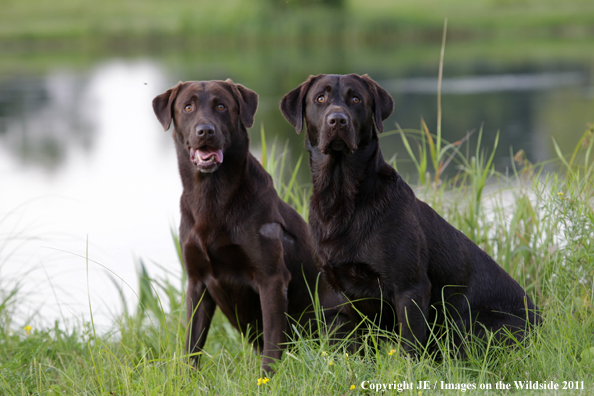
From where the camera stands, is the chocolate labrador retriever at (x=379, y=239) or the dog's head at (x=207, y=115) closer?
the chocolate labrador retriever at (x=379, y=239)

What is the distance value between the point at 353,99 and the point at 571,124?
35.4ft

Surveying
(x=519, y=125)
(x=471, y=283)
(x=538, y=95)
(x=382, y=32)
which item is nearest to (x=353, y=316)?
(x=471, y=283)

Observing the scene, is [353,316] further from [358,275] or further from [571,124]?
[571,124]

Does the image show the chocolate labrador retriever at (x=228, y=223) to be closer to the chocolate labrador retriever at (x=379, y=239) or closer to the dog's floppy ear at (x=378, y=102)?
the chocolate labrador retriever at (x=379, y=239)

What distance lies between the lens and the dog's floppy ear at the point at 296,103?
3.17 m

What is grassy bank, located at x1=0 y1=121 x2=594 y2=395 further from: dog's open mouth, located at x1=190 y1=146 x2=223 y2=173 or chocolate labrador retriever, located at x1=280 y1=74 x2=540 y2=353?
dog's open mouth, located at x1=190 y1=146 x2=223 y2=173

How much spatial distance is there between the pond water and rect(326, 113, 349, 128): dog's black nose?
121cm

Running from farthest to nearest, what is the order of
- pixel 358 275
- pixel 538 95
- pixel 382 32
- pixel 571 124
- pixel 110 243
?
pixel 382 32 < pixel 538 95 < pixel 571 124 < pixel 110 243 < pixel 358 275

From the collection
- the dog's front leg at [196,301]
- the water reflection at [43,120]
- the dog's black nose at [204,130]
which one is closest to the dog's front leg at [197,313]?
the dog's front leg at [196,301]

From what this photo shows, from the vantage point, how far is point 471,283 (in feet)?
10.3

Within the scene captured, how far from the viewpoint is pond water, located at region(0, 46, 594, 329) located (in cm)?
580

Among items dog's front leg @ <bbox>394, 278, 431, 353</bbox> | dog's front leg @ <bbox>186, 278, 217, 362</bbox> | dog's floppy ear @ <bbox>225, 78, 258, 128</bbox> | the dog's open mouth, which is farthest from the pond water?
dog's front leg @ <bbox>394, 278, 431, 353</bbox>

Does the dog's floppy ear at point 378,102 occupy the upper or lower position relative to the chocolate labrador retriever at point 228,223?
upper

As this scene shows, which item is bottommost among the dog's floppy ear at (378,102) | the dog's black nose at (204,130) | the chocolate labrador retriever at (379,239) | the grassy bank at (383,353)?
the grassy bank at (383,353)
